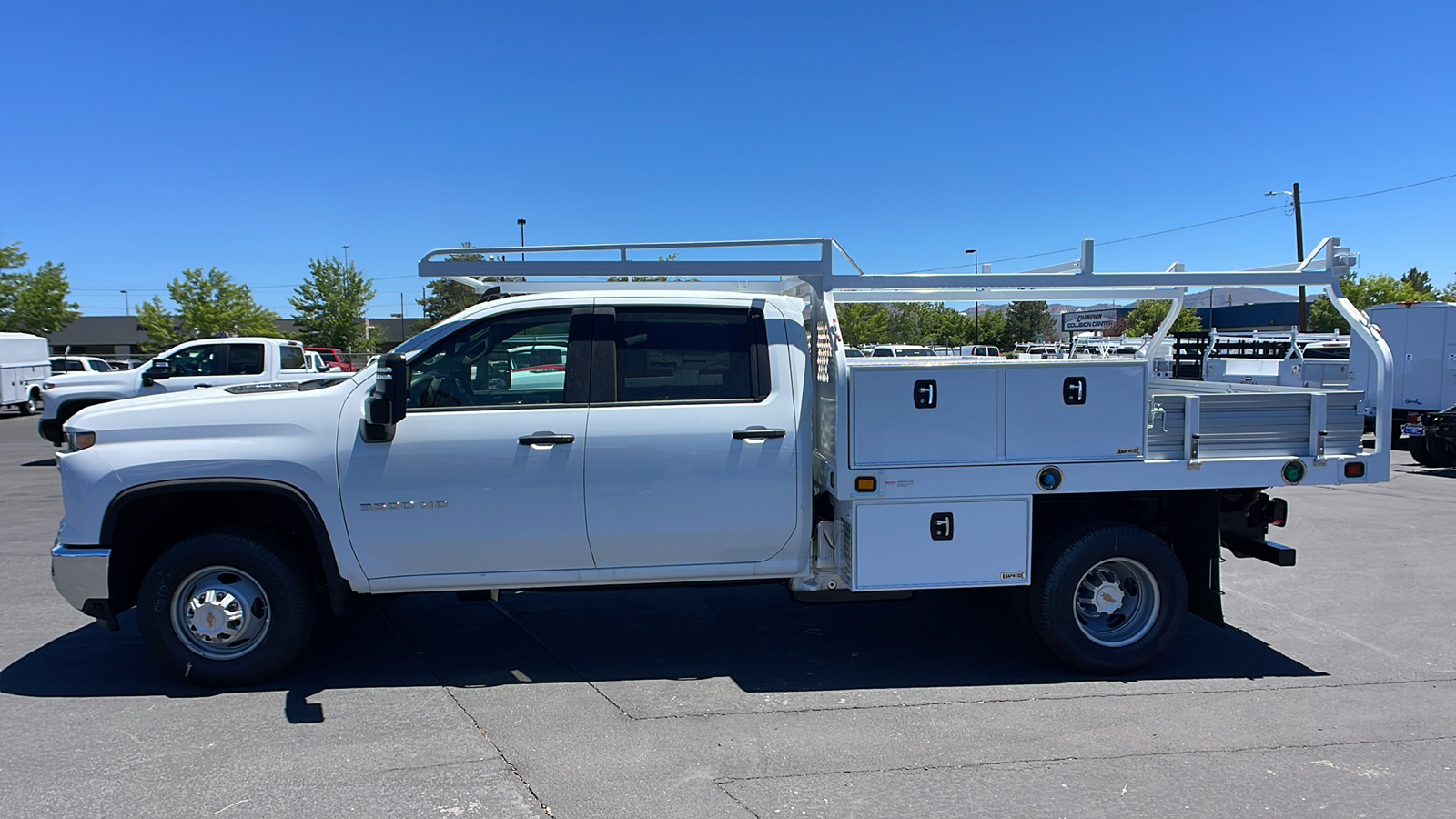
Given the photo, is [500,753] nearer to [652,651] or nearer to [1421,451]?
[652,651]

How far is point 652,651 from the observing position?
209 inches

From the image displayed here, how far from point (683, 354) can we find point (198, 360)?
→ 12.7 m

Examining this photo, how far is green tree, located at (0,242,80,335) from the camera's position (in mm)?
40281

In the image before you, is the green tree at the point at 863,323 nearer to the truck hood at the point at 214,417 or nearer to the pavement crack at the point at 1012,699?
the pavement crack at the point at 1012,699

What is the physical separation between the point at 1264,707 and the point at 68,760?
5.41m

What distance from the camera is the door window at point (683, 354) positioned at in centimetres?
474

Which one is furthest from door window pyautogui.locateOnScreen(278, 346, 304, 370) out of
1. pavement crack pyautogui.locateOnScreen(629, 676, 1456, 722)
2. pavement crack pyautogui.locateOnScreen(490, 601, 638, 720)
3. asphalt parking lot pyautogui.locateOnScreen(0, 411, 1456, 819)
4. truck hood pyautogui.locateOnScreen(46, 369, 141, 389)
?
pavement crack pyautogui.locateOnScreen(629, 676, 1456, 722)

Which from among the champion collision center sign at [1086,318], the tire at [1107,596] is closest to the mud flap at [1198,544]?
A: the tire at [1107,596]

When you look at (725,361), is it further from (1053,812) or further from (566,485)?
(1053,812)

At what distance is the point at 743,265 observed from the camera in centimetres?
475

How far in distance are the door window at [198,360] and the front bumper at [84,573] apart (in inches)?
433

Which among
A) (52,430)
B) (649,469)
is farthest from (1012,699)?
(52,430)

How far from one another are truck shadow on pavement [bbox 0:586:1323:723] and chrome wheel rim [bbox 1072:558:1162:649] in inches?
9.4

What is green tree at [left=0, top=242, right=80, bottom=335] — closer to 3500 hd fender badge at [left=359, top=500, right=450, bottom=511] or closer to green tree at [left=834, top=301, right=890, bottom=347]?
green tree at [left=834, top=301, right=890, bottom=347]
